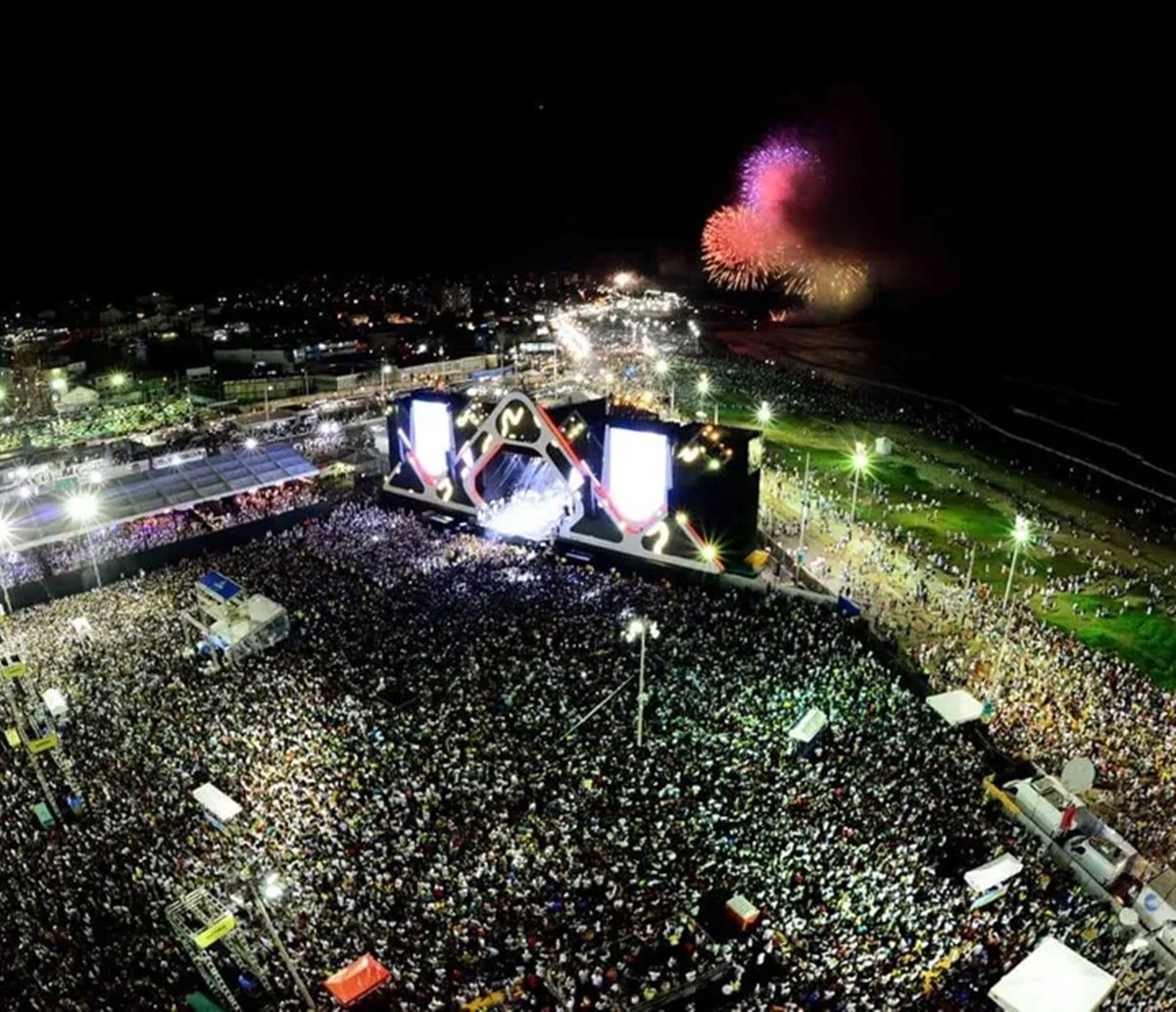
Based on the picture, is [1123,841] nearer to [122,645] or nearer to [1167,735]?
[1167,735]

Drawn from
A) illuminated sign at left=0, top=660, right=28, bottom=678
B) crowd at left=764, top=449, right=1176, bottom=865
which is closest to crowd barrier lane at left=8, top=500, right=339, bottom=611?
illuminated sign at left=0, top=660, right=28, bottom=678

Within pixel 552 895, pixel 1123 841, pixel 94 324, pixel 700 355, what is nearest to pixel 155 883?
pixel 552 895

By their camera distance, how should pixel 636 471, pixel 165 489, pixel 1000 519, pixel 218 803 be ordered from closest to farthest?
pixel 218 803 < pixel 636 471 < pixel 165 489 < pixel 1000 519

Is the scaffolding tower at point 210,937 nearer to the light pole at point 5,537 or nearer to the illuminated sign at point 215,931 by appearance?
the illuminated sign at point 215,931

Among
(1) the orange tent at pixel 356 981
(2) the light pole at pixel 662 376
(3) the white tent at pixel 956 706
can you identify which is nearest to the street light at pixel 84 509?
(1) the orange tent at pixel 356 981

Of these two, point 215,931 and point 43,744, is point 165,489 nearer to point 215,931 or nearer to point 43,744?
point 43,744

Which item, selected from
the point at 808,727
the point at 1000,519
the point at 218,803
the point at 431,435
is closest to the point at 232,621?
the point at 218,803

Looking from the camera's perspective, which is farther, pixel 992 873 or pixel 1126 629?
pixel 1126 629
